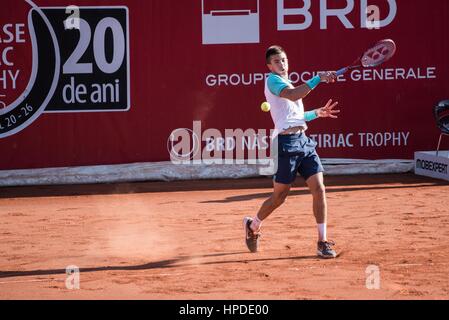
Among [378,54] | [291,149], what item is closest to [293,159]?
[291,149]

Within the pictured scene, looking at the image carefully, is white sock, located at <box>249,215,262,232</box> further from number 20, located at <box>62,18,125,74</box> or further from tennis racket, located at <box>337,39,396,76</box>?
number 20, located at <box>62,18,125,74</box>

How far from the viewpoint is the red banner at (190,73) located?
40.2 ft

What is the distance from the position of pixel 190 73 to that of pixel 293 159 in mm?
5335

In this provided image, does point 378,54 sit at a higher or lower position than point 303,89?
higher

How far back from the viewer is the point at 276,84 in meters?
7.16

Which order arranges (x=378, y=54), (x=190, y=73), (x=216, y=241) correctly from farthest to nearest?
(x=190, y=73), (x=378, y=54), (x=216, y=241)

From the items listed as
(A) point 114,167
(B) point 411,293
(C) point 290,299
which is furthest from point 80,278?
(A) point 114,167

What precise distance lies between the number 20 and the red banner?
0.01 m

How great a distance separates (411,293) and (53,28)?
24.7ft

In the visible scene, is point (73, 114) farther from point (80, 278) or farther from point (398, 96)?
point (80, 278)

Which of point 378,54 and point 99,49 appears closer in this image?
point 378,54

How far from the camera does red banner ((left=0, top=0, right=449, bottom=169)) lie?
40.2ft

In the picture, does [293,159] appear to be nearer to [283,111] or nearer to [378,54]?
[283,111]

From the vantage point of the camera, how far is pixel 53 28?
12.2 m
